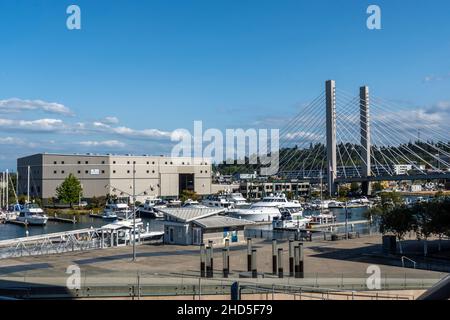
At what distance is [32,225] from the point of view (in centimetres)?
5994

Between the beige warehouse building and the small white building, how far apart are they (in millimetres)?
50071

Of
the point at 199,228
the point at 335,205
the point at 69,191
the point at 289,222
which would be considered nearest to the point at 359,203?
the point at 335,205

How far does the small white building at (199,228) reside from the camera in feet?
92.5

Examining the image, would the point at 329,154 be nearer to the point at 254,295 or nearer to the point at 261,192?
the point at 261,192

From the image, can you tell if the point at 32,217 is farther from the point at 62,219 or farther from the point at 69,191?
the point at 69,191

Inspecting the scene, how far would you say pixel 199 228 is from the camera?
2808 centimetres

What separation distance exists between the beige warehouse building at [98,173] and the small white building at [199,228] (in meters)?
50.1

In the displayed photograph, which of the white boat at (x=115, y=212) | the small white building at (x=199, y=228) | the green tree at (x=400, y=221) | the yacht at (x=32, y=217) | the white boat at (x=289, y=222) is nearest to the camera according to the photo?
the green tree at (x=400, y=221)

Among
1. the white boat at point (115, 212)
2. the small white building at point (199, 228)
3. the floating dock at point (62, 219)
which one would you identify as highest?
the small white building at point (199, 228)

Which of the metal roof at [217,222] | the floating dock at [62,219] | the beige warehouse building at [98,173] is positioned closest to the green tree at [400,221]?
the metal roof at [217,222]

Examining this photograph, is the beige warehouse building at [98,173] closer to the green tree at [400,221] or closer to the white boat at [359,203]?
the white boat at [359,203]

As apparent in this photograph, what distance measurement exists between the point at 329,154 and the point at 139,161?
3166cm

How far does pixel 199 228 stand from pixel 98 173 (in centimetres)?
5930
